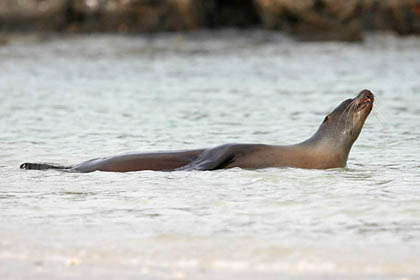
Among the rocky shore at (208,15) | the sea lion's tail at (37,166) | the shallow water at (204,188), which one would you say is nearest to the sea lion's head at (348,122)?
the shallow water at (204,188)

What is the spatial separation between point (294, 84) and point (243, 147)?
8012mm

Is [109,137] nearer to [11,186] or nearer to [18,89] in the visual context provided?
[11,186]

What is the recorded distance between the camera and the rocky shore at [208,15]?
27.6 metres

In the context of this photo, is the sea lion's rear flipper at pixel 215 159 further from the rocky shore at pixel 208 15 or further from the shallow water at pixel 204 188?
the rocky shore at pixel 208 15

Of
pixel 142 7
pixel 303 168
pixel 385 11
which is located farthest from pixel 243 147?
pixel 142 7

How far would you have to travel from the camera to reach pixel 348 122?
25.8ft

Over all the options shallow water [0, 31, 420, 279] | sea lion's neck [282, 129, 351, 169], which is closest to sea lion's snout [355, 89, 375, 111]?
sea lion's neck [282, 129, 351, 169]

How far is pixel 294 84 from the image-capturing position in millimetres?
15508

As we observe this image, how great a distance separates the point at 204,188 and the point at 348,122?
1.61 metres

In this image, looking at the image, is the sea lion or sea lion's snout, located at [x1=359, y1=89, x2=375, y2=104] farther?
sea lion's snout, located at [x1=359, y1=89, x2=375, y2=104]

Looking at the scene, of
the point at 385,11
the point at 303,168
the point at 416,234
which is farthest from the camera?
the point at 385,11

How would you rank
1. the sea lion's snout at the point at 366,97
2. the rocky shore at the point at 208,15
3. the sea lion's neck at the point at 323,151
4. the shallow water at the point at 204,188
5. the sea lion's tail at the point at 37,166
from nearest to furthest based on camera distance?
1. the shallow water at the point at 204,188
2. the sea lion's neck at the point at 323,151
3. the sea lion's tail at the point at 37,166
4. the sea lion's snout at the point at 366,97
5. the rocky shore at the point at 208,15

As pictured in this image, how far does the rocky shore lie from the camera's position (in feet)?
90.5

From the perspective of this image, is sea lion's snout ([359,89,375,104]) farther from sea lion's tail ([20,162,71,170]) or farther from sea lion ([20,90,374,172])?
sea lion's tail ([20,162,71,170])
